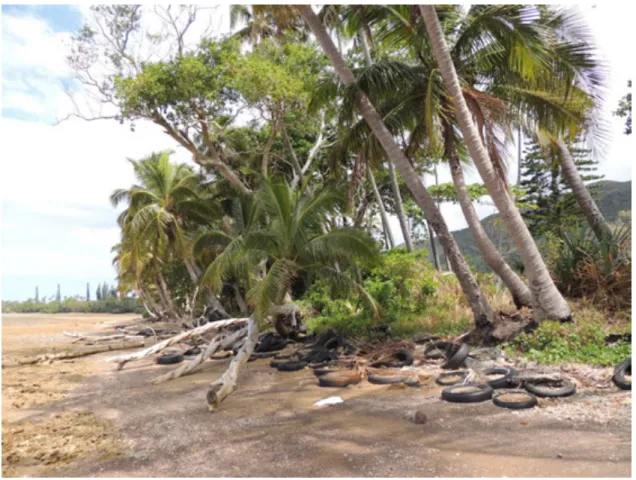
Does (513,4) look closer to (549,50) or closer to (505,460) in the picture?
(549,50)

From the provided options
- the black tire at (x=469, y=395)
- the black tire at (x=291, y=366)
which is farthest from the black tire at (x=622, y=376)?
the black tire at (x=291, y=366)

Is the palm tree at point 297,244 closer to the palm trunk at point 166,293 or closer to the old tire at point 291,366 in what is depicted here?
the old tire at point 291,366

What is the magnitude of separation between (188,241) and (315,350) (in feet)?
36.7

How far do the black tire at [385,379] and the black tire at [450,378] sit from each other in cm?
66

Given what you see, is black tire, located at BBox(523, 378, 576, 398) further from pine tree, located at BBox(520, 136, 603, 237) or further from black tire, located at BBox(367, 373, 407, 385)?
pine tree, located at BBox(520, 136, 603, 237)

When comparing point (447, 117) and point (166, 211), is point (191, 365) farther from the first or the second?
point (166, 211)

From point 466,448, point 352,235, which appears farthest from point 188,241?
point 466,448

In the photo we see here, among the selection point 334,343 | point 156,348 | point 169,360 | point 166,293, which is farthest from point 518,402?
point 166,293

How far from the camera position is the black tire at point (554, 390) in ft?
18.5

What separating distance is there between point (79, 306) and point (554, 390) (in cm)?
6125

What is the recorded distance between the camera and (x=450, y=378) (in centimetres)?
709

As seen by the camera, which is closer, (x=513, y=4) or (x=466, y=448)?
(x=466, y=448)

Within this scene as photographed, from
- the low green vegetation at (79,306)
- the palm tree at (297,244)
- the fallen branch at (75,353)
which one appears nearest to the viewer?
the palm tree at (297,244)

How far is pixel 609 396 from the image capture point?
219 inches
